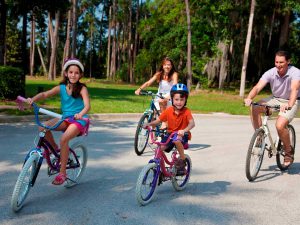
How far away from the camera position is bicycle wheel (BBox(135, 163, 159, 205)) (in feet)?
15.5

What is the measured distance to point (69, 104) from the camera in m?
5.17

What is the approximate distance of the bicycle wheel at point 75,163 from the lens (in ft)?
17.7

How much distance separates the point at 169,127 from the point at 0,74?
38.9 feet

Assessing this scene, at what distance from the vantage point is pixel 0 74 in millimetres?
15398

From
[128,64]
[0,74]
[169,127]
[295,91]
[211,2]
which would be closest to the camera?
[169,127]

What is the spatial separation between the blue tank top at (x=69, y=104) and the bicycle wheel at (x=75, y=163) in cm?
51

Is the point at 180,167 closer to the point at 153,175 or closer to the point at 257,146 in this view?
the point at 153,175

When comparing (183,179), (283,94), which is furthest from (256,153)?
(183,179)

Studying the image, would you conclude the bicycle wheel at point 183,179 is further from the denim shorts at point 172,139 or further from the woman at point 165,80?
the woman at point 165,80

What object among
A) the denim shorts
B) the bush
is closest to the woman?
the denim shorts

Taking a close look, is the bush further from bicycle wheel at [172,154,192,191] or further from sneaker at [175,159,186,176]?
sneaker at [175,159,186,176]

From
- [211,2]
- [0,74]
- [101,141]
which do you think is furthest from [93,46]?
[101,141]

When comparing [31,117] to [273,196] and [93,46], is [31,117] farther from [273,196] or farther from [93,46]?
[93,46]

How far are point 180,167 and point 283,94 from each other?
8.00ft
